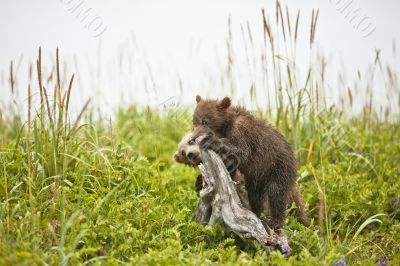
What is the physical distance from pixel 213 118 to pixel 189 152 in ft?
1.65

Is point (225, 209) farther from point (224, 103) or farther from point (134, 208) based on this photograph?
point (224, 103)

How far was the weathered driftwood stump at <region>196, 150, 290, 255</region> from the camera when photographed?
473 cm

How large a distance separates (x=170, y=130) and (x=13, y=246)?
231 inches

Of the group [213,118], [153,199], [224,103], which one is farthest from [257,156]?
[153,199]

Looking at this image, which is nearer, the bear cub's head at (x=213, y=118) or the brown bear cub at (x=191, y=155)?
the brown bear cub at (x=191, y=155)

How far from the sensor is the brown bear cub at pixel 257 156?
5.41m

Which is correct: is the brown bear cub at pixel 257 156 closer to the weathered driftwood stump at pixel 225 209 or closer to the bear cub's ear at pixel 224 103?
the bear cub's ear at pixel 224 103

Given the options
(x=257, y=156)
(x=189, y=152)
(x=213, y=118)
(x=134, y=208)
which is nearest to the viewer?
(x=134, y=208)

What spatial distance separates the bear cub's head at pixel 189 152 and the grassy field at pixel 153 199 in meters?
0.38

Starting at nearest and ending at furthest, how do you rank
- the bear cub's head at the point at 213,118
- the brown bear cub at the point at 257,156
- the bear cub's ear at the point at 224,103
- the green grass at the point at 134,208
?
the green grass at the point at 134,208, the brown bear cub at the point at 257,156, the bear cub's head at the point at 213,118, the bear cub's ear at the point at 224,103

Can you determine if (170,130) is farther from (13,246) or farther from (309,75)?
(13,246)

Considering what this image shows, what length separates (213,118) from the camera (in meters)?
5.80

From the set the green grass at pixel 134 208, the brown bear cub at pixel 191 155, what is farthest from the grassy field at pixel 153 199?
the brown bear cub at pixel 191 155

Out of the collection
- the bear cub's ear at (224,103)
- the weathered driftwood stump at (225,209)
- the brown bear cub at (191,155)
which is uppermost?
the bear cub's ear at (224,103)
